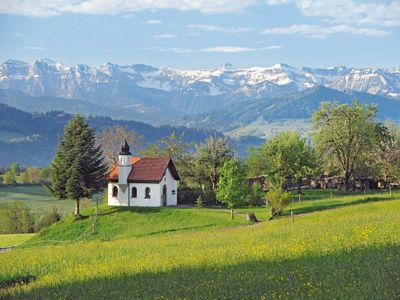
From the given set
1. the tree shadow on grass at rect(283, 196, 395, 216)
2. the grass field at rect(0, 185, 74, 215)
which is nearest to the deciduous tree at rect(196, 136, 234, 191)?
the tree shadow on grass at rect(283, 196, 395, 216)

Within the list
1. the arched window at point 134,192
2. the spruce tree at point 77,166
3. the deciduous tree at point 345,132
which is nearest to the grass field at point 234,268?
the spruce tree at point 77,166

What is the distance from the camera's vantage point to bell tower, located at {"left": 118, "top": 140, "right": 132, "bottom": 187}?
7288cm

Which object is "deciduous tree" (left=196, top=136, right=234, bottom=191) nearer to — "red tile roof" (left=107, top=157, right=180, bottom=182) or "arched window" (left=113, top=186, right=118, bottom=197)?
"red tile roof" (left=107, top=157, right=180, bottom=182)

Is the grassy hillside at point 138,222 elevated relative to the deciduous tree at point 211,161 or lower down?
lower down

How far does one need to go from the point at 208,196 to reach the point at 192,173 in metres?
9.63

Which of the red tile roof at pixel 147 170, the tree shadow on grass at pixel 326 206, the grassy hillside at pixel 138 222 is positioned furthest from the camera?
the red tile roof at pixel 147 170

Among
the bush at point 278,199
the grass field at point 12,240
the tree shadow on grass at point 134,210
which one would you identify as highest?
the bush at point 278,199

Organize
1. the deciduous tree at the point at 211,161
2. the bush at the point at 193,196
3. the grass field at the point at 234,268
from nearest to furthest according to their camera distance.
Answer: the grass field at the point at 234,268 < the bush at the point at 193,196 < the deciduous tree at the point at 211,161

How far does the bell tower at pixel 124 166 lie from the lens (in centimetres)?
7288

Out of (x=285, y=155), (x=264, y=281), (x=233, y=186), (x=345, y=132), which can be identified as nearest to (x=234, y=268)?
(x=264, y=281)

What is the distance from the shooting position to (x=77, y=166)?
70.9 meters

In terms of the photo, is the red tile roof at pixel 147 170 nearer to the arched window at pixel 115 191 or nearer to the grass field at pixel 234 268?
the arched window at pixel 115 191

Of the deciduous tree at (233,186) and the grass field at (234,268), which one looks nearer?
the grass field at (234,268)

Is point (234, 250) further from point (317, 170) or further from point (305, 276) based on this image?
point (317, 170)
